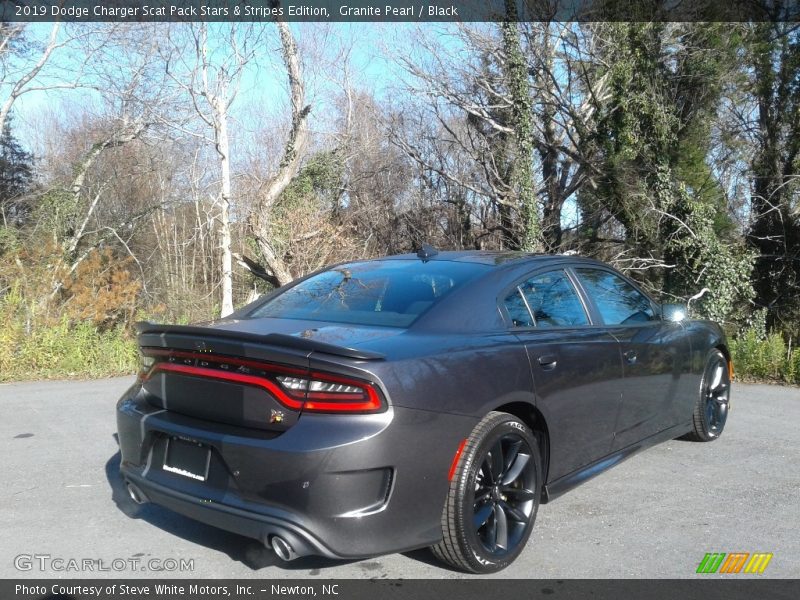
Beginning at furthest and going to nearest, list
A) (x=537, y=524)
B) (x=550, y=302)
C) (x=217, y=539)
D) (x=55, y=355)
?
(x=55, y=355) < (x=550, y=302) < (x=537, y=524) < (x=217, y=539)

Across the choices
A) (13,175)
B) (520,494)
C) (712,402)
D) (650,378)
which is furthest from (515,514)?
(13,175)

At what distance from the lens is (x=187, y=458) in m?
3.27

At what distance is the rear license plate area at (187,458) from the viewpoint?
3186mm

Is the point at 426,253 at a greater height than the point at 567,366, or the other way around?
the point at 426,253

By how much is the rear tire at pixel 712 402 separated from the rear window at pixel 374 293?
2.66m

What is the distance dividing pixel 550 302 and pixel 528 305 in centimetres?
26

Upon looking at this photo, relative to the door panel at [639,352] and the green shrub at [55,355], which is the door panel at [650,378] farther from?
the green shrub at [55,355]

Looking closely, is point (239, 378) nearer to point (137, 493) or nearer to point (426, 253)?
point (137, 493)

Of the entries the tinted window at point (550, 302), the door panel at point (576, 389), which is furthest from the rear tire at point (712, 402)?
the tinted window at point (550, 302)

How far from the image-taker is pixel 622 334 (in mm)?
4676

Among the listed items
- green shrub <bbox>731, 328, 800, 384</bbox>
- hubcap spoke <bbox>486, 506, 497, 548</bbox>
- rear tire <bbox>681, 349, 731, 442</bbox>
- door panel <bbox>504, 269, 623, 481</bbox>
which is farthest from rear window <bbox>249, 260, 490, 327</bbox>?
green shrub <bbox>731, 328, 800, 384</bbox>

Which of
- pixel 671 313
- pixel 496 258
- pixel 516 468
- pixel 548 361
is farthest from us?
pixel 671 313
